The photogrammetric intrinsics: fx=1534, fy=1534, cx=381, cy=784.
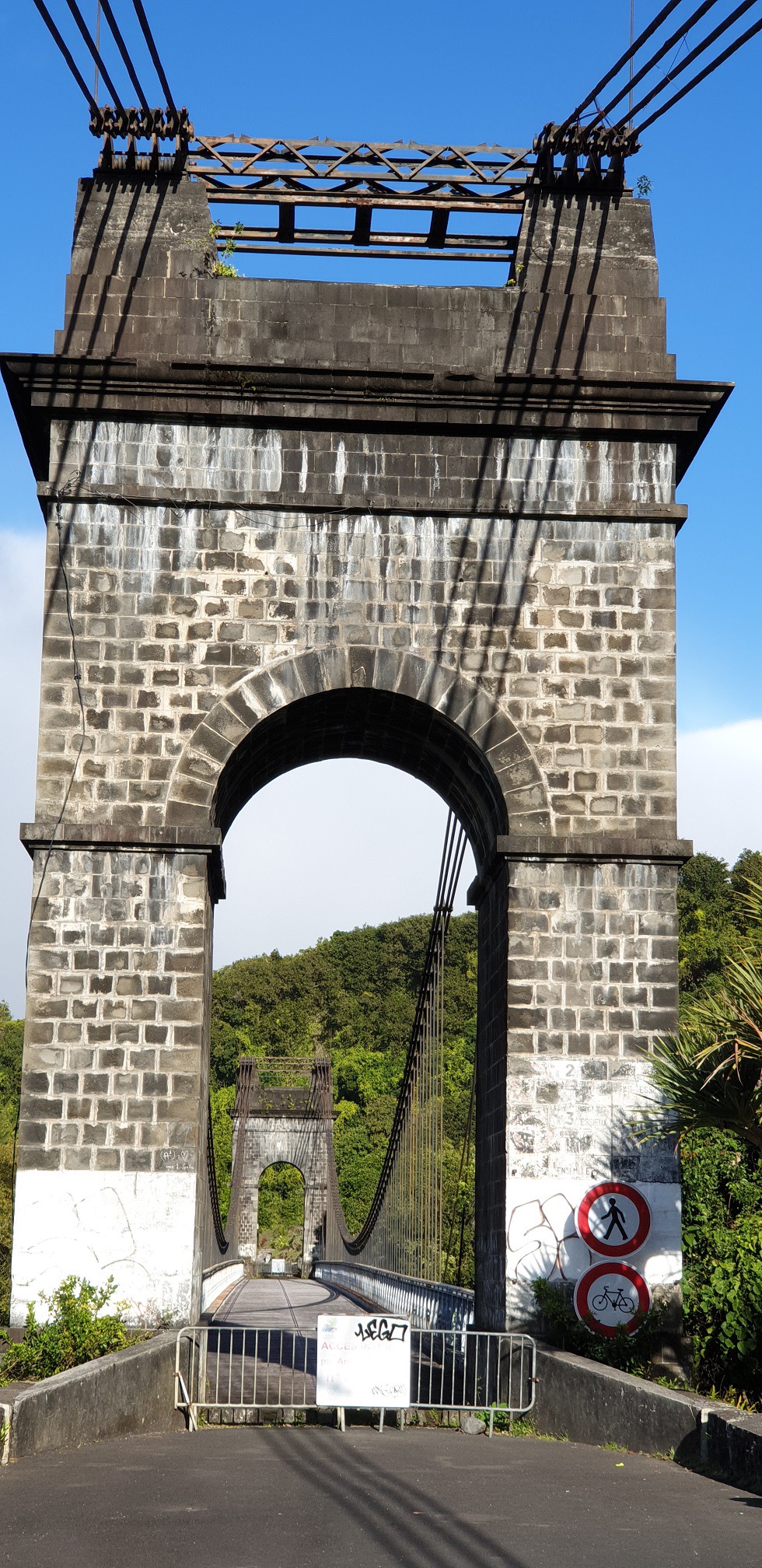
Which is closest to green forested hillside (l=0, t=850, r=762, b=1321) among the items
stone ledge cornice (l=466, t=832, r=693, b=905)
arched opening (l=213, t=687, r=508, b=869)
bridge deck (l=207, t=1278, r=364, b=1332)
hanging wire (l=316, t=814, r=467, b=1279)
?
bridge deck (l=207, t=1278, r=364, b=1332)

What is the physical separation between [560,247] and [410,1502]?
9114 millimetres

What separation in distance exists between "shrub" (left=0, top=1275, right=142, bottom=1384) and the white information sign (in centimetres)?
132

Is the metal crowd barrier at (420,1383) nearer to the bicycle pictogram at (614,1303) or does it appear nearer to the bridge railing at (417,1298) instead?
the bicycle pictogram at (614,1303)

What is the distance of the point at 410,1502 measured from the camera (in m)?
6.73

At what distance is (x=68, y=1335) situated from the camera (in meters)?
9.62

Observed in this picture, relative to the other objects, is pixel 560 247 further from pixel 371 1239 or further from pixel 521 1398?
pixel 371 1239

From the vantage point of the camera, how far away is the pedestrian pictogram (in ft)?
34.5

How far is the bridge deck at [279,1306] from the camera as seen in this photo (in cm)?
2183

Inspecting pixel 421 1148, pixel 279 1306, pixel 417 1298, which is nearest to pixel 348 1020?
pixel 279 1306

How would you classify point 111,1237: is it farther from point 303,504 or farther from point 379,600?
point 303,504

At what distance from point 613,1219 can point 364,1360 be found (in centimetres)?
213

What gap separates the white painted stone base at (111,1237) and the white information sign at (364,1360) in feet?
4.51

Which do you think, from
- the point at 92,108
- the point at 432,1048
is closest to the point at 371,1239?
the point at 432,1048

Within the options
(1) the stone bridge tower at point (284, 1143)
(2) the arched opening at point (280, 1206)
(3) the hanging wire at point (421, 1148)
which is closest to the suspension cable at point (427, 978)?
(3) the hanging wire at point (421, 1148)
